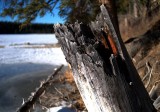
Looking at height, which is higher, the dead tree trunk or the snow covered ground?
the snow covered ground

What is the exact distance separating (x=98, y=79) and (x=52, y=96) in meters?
5.73

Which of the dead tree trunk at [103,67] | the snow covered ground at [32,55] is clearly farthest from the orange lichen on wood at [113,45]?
the snow covered ground at [32,55]

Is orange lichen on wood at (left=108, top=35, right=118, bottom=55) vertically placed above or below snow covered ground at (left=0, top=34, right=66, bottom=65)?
below

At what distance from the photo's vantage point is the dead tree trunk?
2.32m

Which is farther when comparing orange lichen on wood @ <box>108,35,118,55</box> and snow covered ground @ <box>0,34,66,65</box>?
snow covered ground @ <box>0,34,66,65</box>

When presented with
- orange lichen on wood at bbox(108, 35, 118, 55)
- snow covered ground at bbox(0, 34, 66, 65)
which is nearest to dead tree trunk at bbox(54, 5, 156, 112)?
orange lichen on wood at bbox(108, 35, 118, 55)

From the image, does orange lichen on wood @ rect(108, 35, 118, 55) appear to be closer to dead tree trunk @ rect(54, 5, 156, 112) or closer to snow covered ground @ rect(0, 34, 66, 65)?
dead tree trunk @ rect(54, 5, 156, 112)

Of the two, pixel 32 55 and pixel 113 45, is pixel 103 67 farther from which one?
pixel 32 55

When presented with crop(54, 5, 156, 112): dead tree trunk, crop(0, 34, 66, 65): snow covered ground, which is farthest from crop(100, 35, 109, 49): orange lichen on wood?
crop(0, 34, 66, 65): snow covered ground

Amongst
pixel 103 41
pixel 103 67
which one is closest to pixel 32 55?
pixel 103 41

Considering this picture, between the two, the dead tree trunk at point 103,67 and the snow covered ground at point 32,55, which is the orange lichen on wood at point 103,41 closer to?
the dead tree trunk at point 103,67

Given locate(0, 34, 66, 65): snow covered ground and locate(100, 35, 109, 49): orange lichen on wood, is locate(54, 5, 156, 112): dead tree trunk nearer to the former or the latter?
locate(100, 35, 109, 49): orange lichen on wood

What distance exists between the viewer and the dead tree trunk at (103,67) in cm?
232

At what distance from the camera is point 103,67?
2.28m
